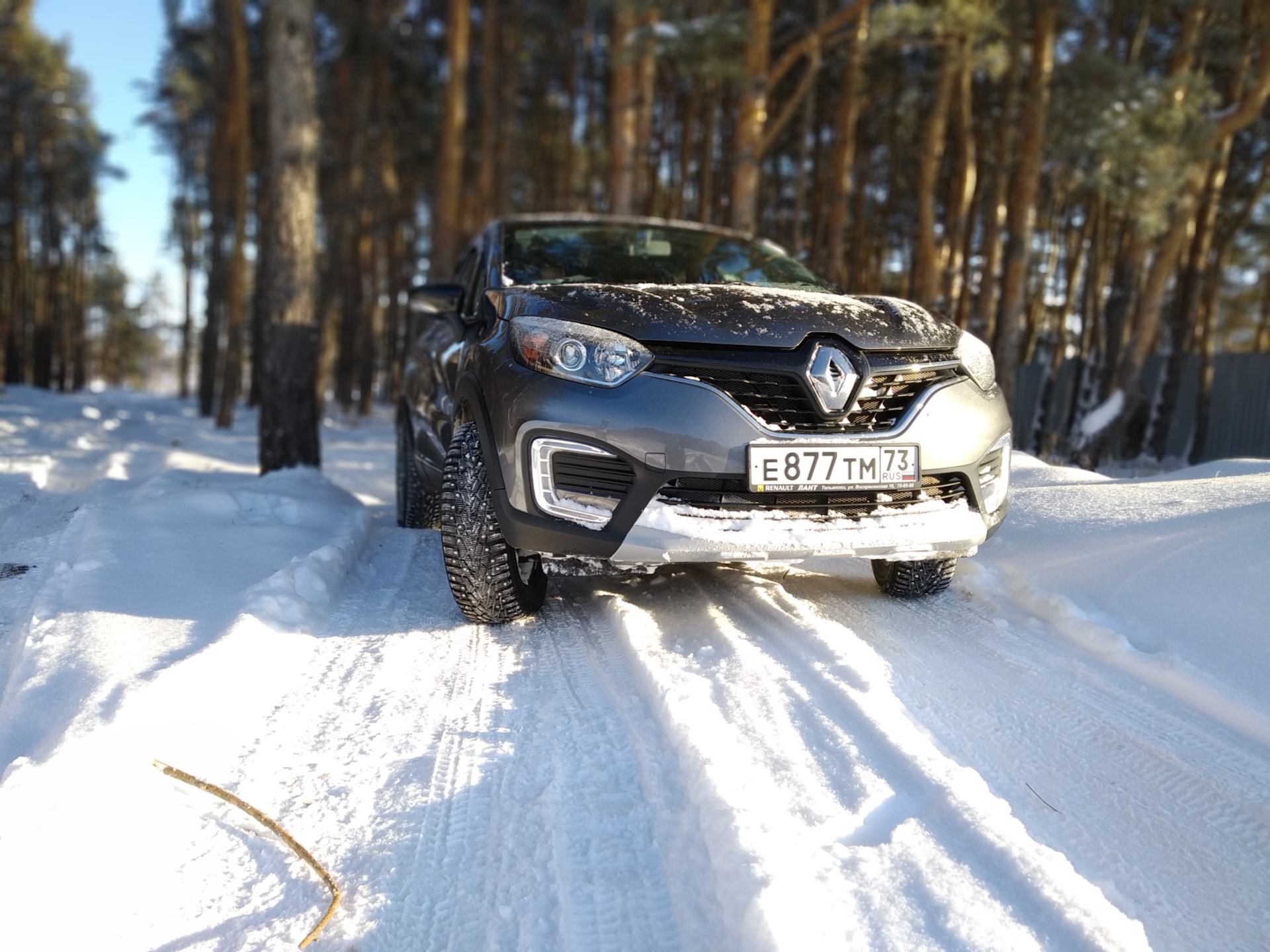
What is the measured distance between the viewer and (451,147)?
13508 mm

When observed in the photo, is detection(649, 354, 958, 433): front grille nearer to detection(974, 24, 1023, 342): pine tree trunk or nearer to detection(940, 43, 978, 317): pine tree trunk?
detection(974, 24, 1023, 342): pine tree trunk

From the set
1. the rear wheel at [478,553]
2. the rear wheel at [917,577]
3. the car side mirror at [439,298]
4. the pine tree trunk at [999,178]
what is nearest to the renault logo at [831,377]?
the rear wheel at [917,577]

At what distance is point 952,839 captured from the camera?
184 cm

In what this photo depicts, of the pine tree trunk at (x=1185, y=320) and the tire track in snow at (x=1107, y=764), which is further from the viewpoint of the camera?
the pine tree trunk at (x=1185, y=320)

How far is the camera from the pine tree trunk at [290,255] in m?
7.14

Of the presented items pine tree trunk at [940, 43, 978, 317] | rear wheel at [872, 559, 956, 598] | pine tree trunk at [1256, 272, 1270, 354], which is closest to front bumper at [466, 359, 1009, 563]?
rear wheel at [872, 559, 956, 598]

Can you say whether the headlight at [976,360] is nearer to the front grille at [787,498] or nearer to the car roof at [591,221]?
the front grille at [787,498]

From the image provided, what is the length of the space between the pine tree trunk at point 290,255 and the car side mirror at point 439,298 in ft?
10.6

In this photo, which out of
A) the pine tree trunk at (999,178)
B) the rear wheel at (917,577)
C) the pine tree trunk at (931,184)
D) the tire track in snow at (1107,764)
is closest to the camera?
the tire track in snow at (1107,764)

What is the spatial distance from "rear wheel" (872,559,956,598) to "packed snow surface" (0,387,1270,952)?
0.06 meters

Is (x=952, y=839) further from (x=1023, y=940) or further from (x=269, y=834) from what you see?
(x=269, y=834)

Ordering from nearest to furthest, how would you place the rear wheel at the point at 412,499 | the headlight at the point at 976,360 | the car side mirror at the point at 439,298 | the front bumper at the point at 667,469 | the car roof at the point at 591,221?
the front bumper at the point at 667,469 < the headlight at the point at 976,360 < the car side mirror at the point at 439,298 < the car roof at the point at 591,221 < the rear wheel at the point at 412,499

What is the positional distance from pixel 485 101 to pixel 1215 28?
12102mm

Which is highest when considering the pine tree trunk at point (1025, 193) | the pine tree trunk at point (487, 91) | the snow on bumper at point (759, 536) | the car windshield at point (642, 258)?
the pine tree trunk at point (487, 91)
